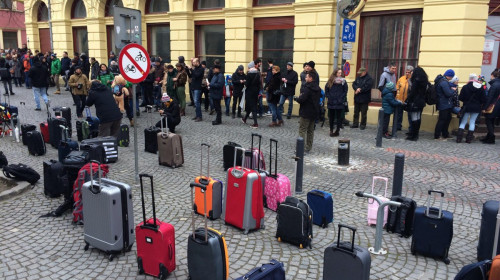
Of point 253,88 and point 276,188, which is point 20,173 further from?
point 253,88

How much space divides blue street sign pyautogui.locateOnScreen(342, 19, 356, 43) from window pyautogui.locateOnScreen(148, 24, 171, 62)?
36.0 feet

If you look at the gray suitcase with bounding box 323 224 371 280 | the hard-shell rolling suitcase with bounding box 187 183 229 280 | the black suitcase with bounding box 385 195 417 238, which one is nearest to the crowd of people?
the black suitcase with bounding box 385 195 417 238

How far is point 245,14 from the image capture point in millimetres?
16578

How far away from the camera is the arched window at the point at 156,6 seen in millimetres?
20359

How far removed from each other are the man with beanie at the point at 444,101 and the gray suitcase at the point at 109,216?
956cm

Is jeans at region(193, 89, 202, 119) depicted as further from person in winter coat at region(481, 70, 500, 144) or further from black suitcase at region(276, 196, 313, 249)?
black suitcase at region(276, 196, 313, 249)

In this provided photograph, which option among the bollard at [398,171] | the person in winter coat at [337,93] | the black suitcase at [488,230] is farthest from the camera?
the person in winter coat at [337,93]

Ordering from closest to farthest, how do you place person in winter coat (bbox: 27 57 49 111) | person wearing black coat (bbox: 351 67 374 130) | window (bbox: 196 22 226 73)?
1. person wearing black coat (bbox: 351 67 374 130)
2. person in winter coat (bbox: 27 57 49 111)
3. window (bbox: 196 22 226 73)

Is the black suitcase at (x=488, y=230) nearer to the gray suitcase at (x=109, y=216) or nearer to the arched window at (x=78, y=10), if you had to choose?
the gray suitcase at (x=109, y=216)

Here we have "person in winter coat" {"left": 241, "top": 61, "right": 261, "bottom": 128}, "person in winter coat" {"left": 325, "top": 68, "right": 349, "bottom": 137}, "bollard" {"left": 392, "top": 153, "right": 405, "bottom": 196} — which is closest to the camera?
"bollard" {"left": 392, "top": 153, "right": 405, "bottom": 196}

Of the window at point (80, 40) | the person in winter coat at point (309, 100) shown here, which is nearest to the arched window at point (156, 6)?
the window at point (80, 40)

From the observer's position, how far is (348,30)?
40.0 ft

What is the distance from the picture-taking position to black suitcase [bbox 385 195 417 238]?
18.7ft

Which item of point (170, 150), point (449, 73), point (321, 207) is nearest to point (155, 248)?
point (321, 207)
